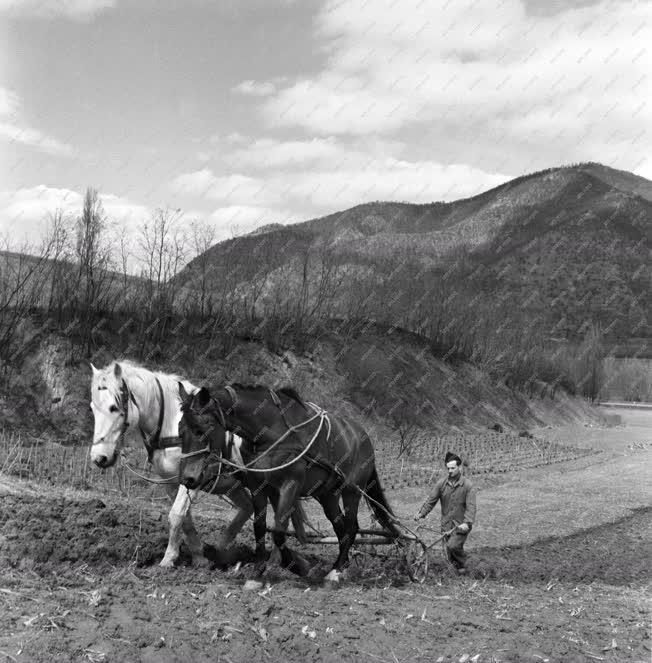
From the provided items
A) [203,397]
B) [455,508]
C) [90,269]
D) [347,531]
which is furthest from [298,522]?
[90,269]

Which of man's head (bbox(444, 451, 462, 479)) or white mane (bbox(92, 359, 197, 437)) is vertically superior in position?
white mane (bbox(92, 359, 197, 437))

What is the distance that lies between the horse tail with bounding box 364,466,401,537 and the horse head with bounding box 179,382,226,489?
7.95ft

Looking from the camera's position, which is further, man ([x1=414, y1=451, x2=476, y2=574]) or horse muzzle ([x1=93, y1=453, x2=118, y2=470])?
man ([x1=414, y1=451, x2=476, y2=574])

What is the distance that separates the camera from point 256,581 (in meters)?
7.02

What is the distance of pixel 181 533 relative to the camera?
7.95 meters

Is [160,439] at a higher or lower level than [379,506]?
higher

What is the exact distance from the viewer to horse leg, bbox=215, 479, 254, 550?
7797mm

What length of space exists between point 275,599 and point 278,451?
4.76 feet

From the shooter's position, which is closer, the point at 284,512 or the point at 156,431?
the point at 284,512

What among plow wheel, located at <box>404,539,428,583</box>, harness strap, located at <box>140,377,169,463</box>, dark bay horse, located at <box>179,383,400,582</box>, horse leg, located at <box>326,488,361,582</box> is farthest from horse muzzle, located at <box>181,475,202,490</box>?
plow wheel, located at <box>404,539,428,583</box>

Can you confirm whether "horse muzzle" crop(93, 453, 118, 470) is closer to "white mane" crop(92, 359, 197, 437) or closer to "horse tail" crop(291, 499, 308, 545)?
"white mane" crop(92, 359, 197, 437)

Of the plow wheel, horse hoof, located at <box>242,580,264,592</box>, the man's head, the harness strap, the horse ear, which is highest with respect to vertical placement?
the horse ear

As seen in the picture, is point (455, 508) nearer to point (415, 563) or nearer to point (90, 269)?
point (415, 563)

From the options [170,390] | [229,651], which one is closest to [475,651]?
[229,651]
